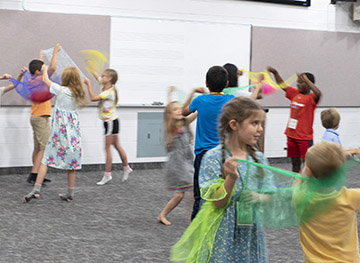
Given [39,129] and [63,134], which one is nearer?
[63,134]

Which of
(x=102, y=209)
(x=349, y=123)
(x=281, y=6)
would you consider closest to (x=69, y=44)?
(x=102, y=209)

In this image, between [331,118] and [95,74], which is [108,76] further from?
[331,118]

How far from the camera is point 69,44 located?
6.58 meters

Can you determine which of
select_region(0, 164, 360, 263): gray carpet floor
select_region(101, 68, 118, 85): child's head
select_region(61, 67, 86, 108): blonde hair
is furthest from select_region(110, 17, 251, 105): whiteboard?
select_region(61, 67, 86, 108): blonde hair

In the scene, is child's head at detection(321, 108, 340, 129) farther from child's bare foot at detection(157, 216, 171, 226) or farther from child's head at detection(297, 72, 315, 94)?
child's bare foot at detection(157, 216, 171, 226)

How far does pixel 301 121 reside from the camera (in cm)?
546

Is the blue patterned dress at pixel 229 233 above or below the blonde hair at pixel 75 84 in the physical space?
below

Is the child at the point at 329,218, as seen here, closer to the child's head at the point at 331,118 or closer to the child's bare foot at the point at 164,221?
the child's bare foot at the point at 164,221

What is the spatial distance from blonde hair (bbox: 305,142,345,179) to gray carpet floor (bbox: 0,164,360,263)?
185cm

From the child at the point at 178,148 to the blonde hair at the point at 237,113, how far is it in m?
1.94

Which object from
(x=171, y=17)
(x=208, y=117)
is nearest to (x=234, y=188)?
(x=208, y=117)

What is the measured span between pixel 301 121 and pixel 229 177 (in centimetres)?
359

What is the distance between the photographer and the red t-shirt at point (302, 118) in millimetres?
5449

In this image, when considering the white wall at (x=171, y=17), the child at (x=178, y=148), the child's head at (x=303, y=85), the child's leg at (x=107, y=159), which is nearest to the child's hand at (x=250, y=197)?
the child at (x=178, y=148)
